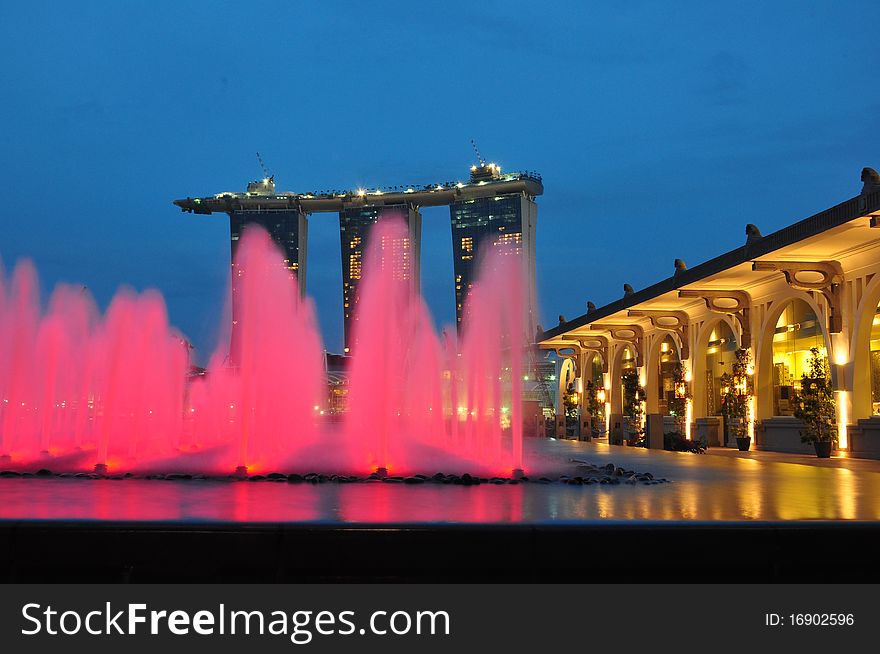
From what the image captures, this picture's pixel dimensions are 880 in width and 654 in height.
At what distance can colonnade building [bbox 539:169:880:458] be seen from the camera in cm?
1856

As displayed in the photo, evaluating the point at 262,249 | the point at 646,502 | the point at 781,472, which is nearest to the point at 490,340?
the point at 262,249

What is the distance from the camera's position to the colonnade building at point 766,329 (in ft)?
60.9

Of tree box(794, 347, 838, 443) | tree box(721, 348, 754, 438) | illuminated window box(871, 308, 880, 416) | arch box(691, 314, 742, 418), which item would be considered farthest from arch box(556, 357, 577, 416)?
tree box(794, 347, 838, 443)

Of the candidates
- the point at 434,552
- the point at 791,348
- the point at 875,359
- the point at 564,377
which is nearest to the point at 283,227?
the point at 564,377

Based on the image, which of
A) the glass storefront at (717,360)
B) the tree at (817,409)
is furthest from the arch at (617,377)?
the tree at (817,409)

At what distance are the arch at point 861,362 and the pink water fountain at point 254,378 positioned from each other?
24.4 ft

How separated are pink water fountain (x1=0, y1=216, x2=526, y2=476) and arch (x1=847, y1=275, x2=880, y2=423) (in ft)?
24.4

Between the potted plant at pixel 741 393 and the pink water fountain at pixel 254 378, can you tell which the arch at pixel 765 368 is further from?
the pink water fountain at pixel 254 378

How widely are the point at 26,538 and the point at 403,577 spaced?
7.95 ft

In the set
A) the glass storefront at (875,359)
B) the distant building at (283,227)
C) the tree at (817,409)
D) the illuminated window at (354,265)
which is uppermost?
the distant building at (283,227)

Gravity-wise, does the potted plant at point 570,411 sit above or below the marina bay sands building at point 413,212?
below

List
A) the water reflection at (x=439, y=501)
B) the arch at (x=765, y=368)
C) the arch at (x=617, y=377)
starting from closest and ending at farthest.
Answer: the water reflection at (x=439, y=501)
the arch at (x=765, y=368)
the arch at (x=617, y=377)

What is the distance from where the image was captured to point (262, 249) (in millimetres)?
16703

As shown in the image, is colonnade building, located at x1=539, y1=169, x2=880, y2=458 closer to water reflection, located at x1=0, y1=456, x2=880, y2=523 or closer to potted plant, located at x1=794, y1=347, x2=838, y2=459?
potted plant, located at x1=794, y1=347, x2=838, y2=459
